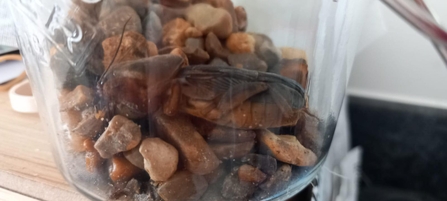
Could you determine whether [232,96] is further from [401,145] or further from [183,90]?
[401,145]

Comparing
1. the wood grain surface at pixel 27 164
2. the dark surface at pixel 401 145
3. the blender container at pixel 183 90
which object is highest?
the blender container at pixel 183 90

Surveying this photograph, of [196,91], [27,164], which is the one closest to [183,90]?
[196,91]

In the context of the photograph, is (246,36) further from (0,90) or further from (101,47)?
(0,90)

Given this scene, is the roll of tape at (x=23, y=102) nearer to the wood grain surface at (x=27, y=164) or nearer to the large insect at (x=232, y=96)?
the wood grain surface at (x=27, y=164)

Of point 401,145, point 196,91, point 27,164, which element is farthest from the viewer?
point 401,145

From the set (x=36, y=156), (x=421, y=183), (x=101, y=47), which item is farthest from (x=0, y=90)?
(x=421, y=183)

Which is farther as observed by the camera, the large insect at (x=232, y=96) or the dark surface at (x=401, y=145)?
the dark surface at (x=401, y=145)

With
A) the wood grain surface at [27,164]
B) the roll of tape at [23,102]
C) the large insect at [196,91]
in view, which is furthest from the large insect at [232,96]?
the roll of tape at [23,102]
